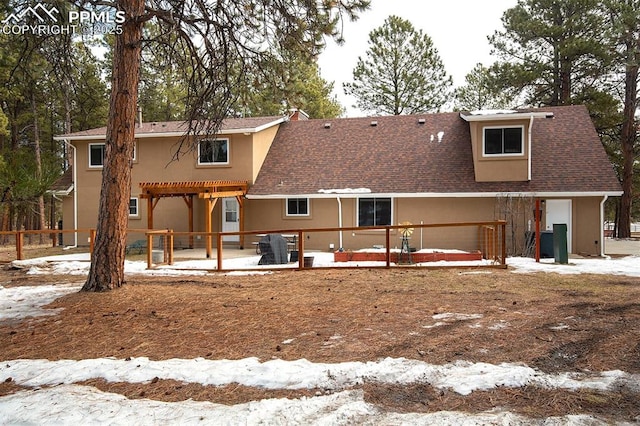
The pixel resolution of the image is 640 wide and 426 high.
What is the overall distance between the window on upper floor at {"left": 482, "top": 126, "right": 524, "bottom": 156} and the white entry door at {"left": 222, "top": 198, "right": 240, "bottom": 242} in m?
9.04

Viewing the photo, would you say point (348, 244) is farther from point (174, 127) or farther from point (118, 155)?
point (118, 155)

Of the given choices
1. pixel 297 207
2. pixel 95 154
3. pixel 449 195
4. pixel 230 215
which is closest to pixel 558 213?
pixel 449 195

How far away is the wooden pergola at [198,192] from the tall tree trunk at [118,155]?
23.2 feet

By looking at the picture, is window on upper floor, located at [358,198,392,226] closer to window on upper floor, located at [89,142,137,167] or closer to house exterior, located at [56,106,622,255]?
house exterior, located at [56,106,622,255]

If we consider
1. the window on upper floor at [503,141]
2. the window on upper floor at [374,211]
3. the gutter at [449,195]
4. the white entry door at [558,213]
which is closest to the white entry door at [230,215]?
the gutter at [449,195]

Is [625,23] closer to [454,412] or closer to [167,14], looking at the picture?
[167,14]

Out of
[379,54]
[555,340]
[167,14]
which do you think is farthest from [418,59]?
[555,340]

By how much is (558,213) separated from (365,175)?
6.45 m

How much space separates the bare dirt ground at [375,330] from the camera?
3.92 meters

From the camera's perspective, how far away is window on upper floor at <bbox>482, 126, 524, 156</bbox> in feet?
54.2

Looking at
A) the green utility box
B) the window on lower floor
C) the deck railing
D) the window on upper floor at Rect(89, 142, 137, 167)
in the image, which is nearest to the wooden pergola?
the deck railing

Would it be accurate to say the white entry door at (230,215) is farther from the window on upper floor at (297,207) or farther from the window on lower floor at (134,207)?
the window on lower floor at (134,207)

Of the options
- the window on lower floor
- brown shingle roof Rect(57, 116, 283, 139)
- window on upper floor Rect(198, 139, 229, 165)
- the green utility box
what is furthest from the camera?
the window on lower floor

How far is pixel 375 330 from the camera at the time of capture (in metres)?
5.76
